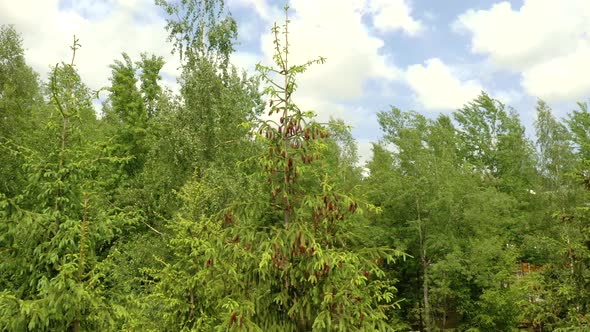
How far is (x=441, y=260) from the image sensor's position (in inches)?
845

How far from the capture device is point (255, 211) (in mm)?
7156

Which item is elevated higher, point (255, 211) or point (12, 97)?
point (12, 97)

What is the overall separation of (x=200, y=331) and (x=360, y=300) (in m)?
3.31

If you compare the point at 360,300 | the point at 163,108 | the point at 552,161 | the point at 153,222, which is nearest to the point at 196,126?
the point at 163,108

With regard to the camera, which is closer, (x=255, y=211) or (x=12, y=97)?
(x=255, y=211)

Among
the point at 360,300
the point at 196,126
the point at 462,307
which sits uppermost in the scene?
the point at 196,126

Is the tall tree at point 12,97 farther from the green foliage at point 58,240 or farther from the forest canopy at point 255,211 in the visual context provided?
the green foliage at point 58,240

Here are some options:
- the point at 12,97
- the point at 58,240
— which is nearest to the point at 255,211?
the point at 58,240

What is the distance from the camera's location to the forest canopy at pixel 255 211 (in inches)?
258

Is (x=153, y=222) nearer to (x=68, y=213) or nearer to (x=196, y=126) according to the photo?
(x=196, y=126)

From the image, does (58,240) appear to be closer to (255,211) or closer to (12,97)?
(255,211)

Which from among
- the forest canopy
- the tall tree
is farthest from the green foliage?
the tall tree

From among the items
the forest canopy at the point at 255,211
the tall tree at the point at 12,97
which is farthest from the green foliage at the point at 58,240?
the tall tree at the point at 12,97

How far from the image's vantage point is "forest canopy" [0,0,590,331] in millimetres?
6543
